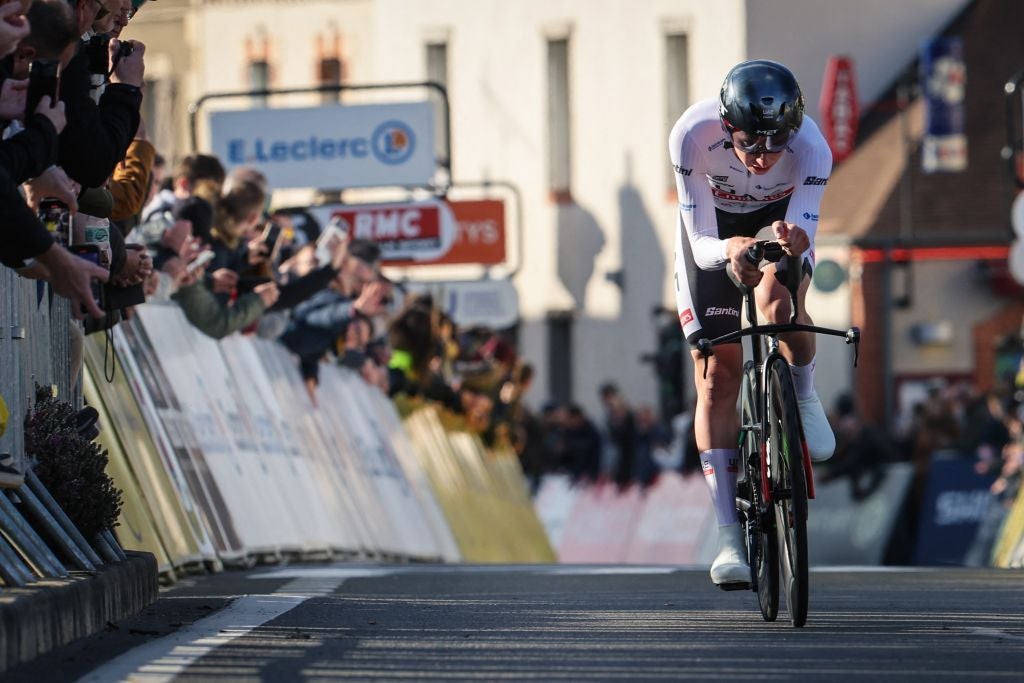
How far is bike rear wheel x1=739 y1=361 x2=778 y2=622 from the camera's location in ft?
29.7

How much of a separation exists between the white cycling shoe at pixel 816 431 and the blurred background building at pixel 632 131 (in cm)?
4094

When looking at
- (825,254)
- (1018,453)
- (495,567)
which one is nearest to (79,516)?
(495,567)

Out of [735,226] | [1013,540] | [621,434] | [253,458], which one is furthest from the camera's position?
[621,434]

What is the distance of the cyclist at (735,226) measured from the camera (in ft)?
30.4

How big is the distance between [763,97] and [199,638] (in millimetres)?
2806

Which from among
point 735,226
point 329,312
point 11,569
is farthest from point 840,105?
point 11,569

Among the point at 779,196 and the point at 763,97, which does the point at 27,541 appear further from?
the point at 779,196

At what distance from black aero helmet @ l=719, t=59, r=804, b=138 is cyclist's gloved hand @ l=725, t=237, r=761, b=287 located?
40 cm

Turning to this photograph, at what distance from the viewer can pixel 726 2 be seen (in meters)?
53.0

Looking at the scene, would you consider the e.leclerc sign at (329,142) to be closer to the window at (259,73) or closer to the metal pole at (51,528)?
the metal pole at (51,528)

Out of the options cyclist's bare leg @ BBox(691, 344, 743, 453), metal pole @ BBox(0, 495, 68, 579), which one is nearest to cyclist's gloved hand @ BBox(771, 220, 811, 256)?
cyclist's bare leg @ BBox(691, 344, 743, 453)

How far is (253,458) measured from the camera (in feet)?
50.2

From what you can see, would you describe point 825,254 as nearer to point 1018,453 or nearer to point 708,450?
point 1018,453

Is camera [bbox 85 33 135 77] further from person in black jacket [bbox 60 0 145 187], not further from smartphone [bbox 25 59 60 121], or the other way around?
smartphone [bbox 25 59 60 121]
